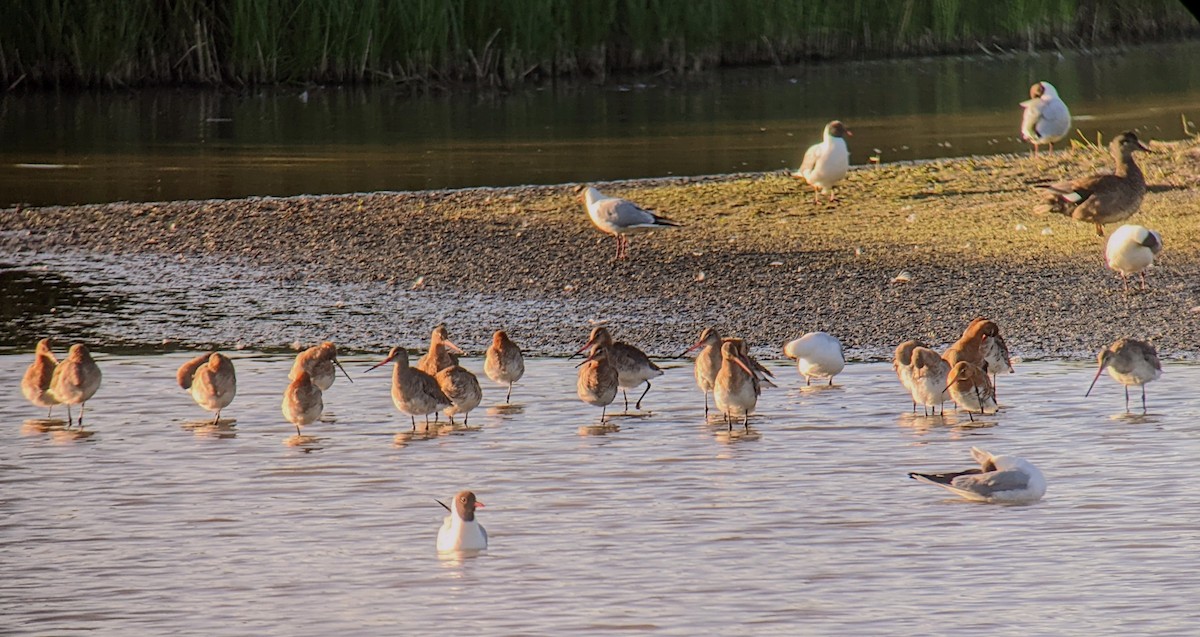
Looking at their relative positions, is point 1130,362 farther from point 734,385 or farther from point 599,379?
point 599,379

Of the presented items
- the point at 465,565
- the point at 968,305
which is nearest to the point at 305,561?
the point at 465,565

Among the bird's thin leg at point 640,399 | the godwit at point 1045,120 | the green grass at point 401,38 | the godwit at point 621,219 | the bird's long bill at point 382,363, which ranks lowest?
the bird's thin leg at point 640,399

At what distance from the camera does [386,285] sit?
13.7 metres

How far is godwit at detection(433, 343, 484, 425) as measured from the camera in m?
9.91

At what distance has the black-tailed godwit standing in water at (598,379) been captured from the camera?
9.80 meters

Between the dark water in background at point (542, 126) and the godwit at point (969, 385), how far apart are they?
9754 mm

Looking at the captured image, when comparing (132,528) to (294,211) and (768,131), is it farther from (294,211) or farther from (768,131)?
(768,131)

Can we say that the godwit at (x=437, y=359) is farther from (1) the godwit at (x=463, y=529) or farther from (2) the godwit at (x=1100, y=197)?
(2) the godwit at (x=1100, y=197)

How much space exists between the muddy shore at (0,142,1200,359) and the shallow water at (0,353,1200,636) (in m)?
1.29

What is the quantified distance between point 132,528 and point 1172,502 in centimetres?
448

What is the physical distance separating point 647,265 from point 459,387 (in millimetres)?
Result: 4293

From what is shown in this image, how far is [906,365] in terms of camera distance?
32.4ft

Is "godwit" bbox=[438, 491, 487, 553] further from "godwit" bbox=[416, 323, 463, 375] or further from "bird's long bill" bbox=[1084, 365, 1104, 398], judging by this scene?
"bird's long bill" bbox=[1084, 365, 1104, 398]

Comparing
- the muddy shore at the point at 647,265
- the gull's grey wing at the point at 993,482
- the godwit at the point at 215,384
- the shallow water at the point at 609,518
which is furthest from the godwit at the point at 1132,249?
the godwit at the point at 215,384
